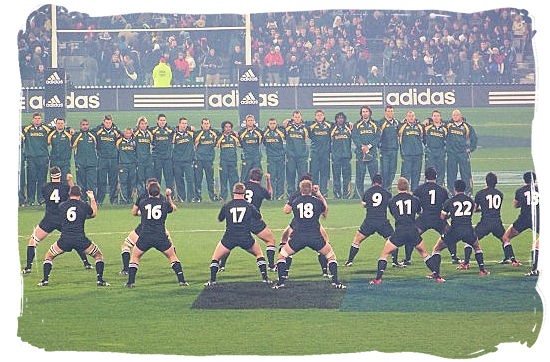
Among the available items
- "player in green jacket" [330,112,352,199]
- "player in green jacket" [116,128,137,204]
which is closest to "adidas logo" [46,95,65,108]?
"player in green jacket" [116,128,137,204]

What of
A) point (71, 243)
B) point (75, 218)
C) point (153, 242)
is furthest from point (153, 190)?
point (71, 243)

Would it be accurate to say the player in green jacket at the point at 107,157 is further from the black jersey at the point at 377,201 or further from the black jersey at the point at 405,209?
the black jersey at the point at 405,209

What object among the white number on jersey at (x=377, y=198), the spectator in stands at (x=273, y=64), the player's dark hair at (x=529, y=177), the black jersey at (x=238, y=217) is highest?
the spectator in stands at (x=273, y=64)

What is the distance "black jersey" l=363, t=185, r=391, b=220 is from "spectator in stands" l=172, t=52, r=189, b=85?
3.68 metres

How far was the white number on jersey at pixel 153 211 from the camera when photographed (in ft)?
50.4

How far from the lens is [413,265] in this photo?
53.9 ft

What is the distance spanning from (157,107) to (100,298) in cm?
382

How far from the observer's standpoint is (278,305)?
49.9 ft

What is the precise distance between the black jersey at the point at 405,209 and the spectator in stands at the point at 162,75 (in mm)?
4272

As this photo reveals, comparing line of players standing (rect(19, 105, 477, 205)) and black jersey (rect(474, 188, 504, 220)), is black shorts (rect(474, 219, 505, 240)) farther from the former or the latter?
line of players standing (rect(19, 105, 477, 205))

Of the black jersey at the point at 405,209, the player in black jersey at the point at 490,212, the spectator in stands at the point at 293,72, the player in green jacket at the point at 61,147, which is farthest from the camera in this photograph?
the spectator in stands at the point at 293,72

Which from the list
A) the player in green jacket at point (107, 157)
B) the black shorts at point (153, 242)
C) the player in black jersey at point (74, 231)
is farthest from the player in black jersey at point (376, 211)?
the player in green jacket at point (107, 157)

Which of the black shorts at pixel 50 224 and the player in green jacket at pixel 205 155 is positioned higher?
the player in green jacket at pixel 205 155

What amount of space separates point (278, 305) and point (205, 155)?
3.98 meters
